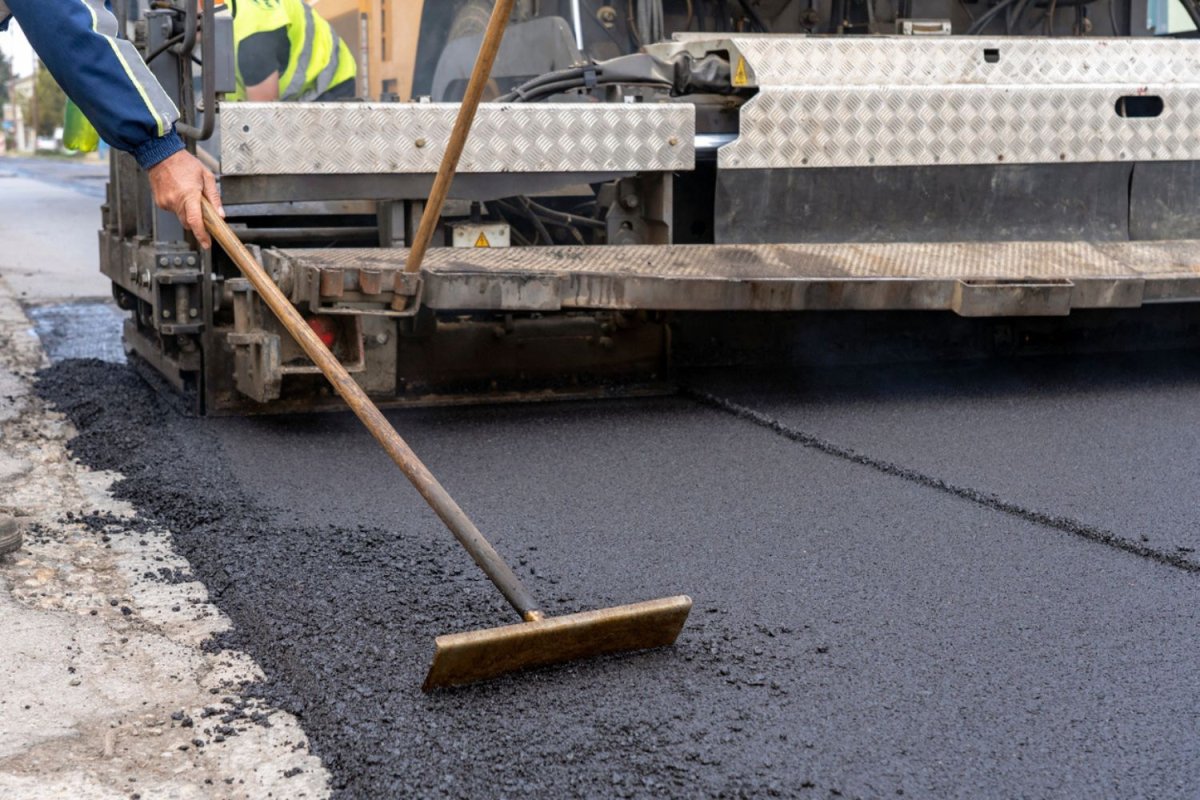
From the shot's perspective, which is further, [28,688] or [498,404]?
[498,404]

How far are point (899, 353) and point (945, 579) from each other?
7.43 ft

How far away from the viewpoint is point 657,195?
4.72 metres

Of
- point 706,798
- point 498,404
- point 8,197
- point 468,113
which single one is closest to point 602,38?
point 498,404

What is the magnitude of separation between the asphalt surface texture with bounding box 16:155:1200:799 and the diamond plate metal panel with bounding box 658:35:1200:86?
3.47 ft

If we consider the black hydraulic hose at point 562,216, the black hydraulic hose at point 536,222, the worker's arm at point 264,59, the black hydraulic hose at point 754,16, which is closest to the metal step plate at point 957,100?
the black hydraulic hose at point 754,16

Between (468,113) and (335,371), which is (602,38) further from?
(335,371)

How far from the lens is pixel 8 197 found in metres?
16.2

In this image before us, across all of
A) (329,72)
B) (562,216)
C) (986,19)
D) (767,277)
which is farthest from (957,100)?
(329,72)

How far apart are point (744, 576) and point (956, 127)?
2.39 m

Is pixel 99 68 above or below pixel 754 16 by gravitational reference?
below

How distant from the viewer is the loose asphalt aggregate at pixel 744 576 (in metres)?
2.17

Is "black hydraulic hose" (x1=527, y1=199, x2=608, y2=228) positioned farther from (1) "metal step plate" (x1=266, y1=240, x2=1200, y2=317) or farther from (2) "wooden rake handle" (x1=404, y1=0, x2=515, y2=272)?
(2) "wooden rake handle" (x1=404, y1=0, x2=515, y2=272)

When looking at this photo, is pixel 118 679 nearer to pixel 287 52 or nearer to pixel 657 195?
pixel 657 195

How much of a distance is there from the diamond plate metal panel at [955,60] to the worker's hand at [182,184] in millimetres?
2141
